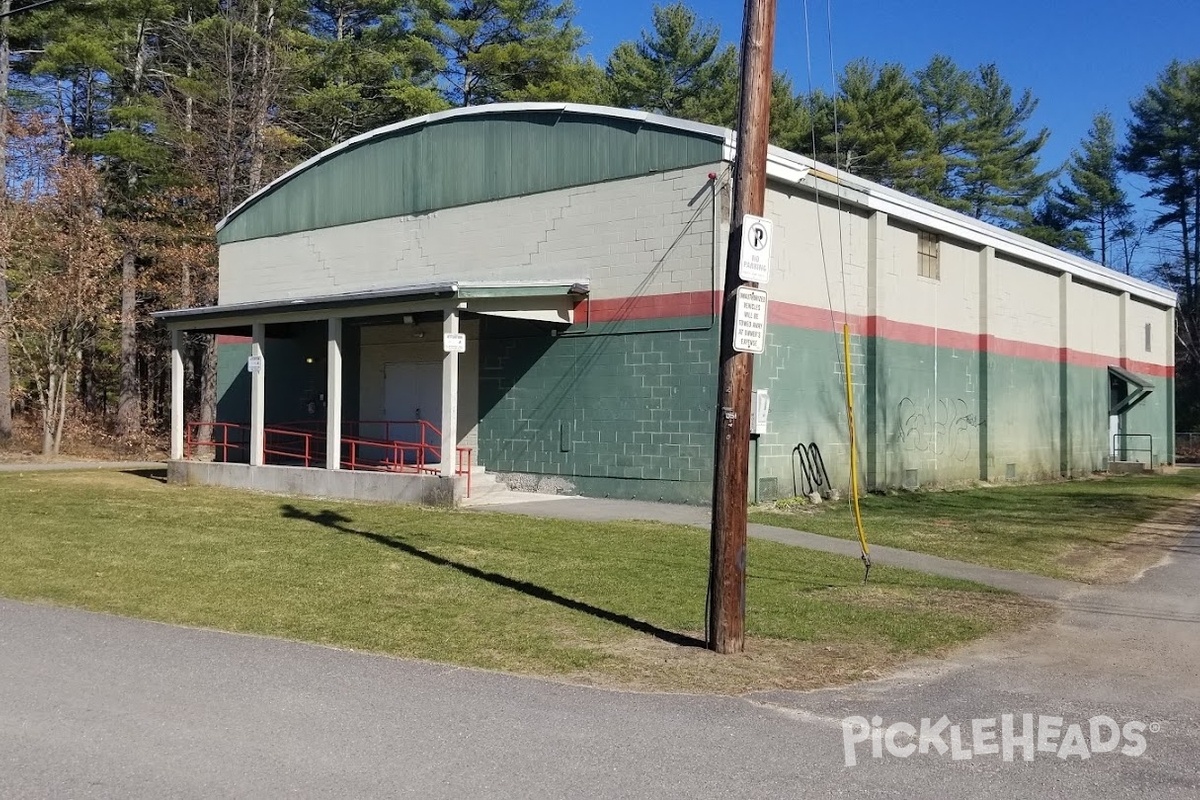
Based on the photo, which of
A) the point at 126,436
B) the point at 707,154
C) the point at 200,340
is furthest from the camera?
the point at 200,340

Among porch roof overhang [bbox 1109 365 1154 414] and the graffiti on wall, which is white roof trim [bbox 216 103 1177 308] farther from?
the graffiti on wall

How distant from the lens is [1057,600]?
420 inches

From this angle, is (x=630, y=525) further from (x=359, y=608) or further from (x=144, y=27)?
(x=144, y=27)

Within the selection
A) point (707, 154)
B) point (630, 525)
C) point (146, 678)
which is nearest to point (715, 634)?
point (146, 678)

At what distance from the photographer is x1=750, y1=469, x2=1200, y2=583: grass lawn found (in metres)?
13.5

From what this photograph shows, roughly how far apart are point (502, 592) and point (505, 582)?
516mm

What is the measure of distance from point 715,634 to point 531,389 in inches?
484

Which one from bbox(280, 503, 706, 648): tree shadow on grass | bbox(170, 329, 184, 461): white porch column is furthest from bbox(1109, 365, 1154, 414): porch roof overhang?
bbox(170, 329, 184, 461): white porch column

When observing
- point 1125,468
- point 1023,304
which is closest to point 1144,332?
point 1125,468

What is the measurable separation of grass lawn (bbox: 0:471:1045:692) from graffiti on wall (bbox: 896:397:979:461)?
9239 mm

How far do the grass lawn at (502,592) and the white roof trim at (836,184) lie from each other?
5.64 metres

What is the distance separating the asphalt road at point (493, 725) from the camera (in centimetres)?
514

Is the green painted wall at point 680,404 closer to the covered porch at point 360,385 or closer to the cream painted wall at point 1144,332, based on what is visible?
the covered porch at point 360,385

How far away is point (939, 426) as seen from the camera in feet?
77.8
